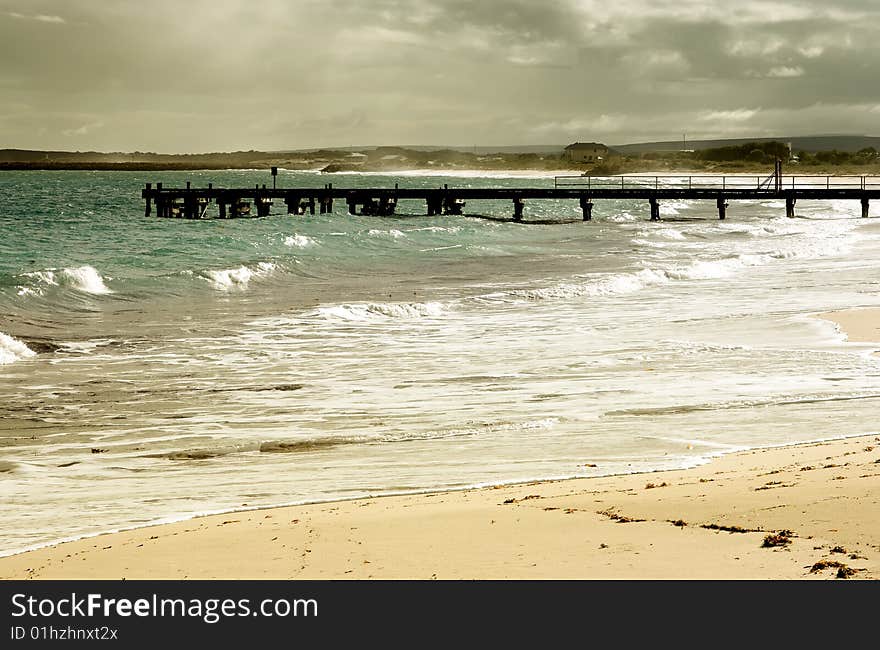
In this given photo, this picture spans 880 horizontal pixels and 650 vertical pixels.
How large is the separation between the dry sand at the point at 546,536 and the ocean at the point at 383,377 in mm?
697

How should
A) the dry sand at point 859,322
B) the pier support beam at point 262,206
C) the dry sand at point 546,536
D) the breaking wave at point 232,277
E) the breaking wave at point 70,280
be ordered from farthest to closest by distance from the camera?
the pier support beam at point 262,206 < the breaking wave at point 232,277 < the breaking wave at point 70,280 < the dry sand at point 859,322 < the dry sand at point 546,536

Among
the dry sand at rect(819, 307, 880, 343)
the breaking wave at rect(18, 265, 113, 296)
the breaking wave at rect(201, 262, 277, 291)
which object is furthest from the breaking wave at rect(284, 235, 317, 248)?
the dry sand at rect(819, 307, 880, 343)

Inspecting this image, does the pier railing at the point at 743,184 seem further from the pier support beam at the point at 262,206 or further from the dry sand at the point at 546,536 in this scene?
the dry sand at the point at 546,536

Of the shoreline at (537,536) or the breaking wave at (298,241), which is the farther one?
the breaking wave at (298,241)

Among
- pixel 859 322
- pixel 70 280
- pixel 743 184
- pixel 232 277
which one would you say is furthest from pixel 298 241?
pixel 743 184

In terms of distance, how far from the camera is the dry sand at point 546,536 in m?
6.21

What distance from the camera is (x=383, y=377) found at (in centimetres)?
1448

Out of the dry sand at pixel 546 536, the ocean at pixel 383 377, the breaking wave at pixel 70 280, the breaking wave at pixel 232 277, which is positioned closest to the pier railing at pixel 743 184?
the breaking wave at pixel 232 277

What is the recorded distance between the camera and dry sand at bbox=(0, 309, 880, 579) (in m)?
6.21

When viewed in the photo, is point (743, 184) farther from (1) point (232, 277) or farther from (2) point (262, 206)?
(1) point (232, 277)

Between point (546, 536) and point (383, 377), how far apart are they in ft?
25.2

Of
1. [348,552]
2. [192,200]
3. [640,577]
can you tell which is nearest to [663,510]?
[640,577]

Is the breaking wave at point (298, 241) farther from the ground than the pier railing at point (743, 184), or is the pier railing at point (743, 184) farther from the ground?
the pier railing at point (743, 184)
